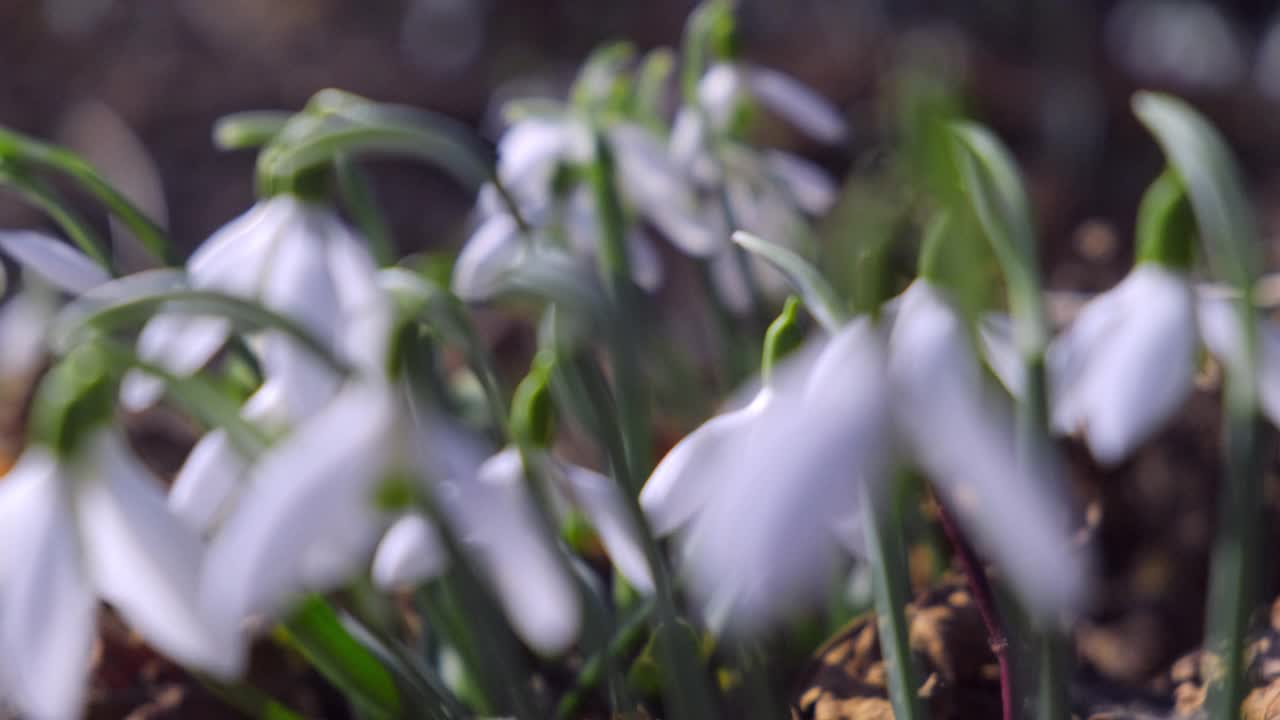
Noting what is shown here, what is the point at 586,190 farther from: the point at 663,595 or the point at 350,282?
the point at 663,595

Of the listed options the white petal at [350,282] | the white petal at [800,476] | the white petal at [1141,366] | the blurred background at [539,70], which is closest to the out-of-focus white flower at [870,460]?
the white petal at [800,476]

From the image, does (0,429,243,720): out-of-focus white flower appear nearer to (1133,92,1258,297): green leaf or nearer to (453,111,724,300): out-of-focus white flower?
(1133,92,1258,297): green leaf

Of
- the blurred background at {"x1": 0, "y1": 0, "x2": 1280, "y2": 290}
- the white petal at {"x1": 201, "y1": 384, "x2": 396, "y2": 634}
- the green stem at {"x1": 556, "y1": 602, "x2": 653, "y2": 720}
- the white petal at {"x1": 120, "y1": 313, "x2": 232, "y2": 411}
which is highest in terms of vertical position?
the white petal at {"x1": 201, "y1": 384, "x2": 396, "y2": 634}

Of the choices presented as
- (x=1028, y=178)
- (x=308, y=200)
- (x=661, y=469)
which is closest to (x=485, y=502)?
(x=661, y=469)

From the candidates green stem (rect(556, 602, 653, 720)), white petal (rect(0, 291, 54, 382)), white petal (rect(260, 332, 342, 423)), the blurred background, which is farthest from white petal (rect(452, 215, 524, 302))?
the blurred background

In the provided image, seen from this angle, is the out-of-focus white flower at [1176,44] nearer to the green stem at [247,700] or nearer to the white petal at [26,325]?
the white petal at [26,325]

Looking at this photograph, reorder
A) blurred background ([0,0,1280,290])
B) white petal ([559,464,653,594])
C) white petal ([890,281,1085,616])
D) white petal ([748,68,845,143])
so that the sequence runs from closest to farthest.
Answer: white petal ([890,281,1085,616]) → white petal ([559,464,653,594]) → white petal ([748,68,845,143]) → blurred background ([0,0,1280,290])

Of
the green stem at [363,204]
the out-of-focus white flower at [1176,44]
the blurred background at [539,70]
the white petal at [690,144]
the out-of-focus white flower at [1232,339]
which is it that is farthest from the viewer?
the out-of-focus white flower at [1176,44]
